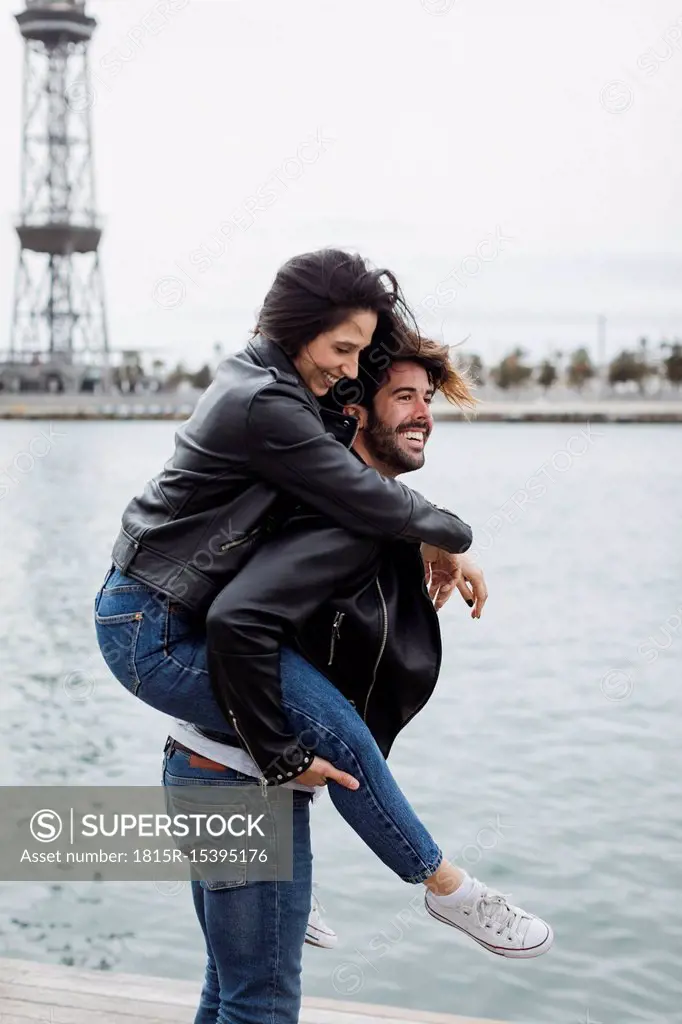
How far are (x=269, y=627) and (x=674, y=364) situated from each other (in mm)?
80999

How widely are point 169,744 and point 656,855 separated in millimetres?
5563

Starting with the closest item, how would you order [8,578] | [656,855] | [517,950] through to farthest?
[517,950] → [656,855] → [8,578]

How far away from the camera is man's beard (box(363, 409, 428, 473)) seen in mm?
2150

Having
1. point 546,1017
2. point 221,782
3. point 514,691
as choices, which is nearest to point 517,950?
point 221,782

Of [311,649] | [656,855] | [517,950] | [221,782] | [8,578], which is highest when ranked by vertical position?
[311,649]

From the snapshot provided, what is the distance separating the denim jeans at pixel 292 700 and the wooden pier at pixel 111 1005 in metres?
0.98

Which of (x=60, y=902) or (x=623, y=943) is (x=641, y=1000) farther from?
(x=60, y=902)

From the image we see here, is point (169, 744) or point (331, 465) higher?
point (331, 465)

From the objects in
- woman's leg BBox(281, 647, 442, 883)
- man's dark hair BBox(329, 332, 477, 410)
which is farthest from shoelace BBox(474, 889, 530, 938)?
man's dark hair BBox(329, 332, 477, 410)

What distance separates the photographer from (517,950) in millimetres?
1992

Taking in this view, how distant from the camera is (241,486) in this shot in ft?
6.15

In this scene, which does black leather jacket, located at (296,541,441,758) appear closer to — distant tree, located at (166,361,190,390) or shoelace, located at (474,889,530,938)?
Result: shoelace, located at (474,889,530,938)

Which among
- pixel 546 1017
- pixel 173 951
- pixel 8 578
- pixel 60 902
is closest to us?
pixel 546 1017

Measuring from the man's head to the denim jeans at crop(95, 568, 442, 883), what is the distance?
1.46ft
